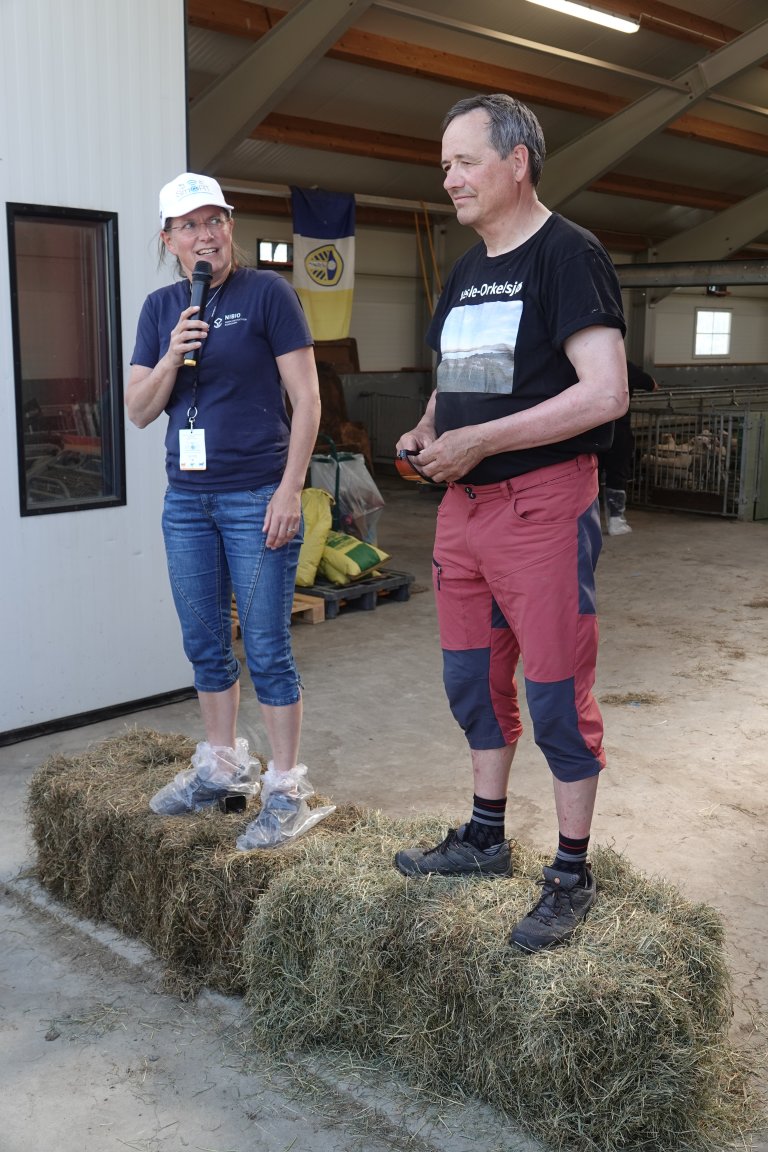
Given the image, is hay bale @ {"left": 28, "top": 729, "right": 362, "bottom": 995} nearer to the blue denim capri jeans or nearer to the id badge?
the blue denim capri jeans

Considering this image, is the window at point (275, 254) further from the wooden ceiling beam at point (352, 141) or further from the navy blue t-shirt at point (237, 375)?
the navy blue t-shirt at point (237, 375)

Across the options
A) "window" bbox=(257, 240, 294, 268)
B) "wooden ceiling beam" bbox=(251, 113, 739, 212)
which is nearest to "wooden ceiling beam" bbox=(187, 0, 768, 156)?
"wooden ceiling beam" bbox=(251, 113, 739, 212)

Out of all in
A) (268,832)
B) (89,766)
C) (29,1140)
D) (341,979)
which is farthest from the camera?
(89,766)

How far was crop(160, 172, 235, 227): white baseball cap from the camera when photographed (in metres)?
2.72

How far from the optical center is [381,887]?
2.47 m

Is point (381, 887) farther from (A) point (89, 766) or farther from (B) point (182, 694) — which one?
(B) point (182, 694)

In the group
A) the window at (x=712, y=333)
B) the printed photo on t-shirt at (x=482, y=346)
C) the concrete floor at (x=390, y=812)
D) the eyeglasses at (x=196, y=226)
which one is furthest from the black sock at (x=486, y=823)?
the window at (x=712, y=333)

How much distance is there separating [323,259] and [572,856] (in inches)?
401

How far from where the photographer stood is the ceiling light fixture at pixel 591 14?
8.75 m

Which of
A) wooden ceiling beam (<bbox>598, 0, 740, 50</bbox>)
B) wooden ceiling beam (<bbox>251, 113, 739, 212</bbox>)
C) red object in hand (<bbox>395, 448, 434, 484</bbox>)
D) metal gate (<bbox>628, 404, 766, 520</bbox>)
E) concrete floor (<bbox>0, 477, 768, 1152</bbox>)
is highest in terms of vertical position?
wooden ceiling beam (<bbox>598, 0, 740, 50</bbox>)

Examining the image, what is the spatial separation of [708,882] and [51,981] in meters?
1.87

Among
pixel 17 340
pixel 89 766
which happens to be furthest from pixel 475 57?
pixel 89 766

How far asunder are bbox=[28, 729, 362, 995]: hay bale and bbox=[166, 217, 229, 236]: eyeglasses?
58.8 inches

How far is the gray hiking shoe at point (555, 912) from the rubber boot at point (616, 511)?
7433 mm
